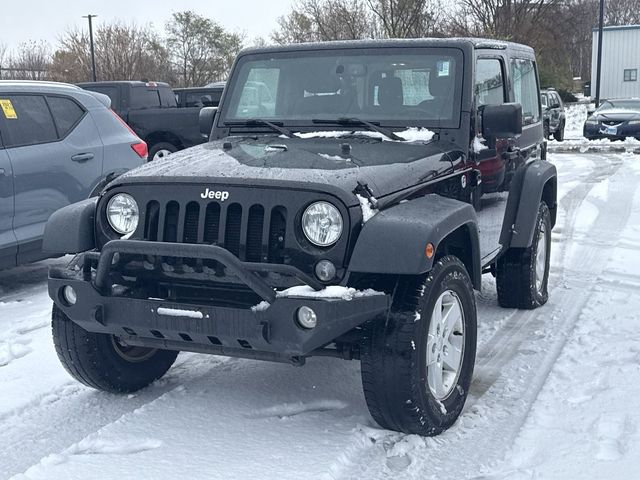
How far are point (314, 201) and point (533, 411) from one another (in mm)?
1552

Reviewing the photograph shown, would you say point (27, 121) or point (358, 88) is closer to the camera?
point (358, 88)

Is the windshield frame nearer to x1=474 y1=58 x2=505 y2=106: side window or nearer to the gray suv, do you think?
x1=474 y1=58 x2=505 y2=106: side window

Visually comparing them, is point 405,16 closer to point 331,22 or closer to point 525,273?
point 331,22

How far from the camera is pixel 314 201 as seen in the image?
351cm

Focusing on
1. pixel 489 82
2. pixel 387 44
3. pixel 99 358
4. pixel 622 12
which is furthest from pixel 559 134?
pixel 622 12

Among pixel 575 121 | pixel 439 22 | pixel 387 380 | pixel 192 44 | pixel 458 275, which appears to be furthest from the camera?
pixel 192 44

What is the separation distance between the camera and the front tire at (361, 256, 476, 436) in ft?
11.5

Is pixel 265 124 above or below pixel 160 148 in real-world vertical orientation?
above

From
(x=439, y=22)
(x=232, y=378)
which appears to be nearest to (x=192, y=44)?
(x=439, y=22)

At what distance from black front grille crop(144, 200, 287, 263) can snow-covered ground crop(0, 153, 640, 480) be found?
0.88m

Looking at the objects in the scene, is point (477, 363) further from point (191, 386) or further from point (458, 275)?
point (191, 386)

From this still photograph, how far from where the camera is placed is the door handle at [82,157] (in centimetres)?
713

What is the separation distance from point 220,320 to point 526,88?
3567mm

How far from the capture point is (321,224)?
3.52 metres
